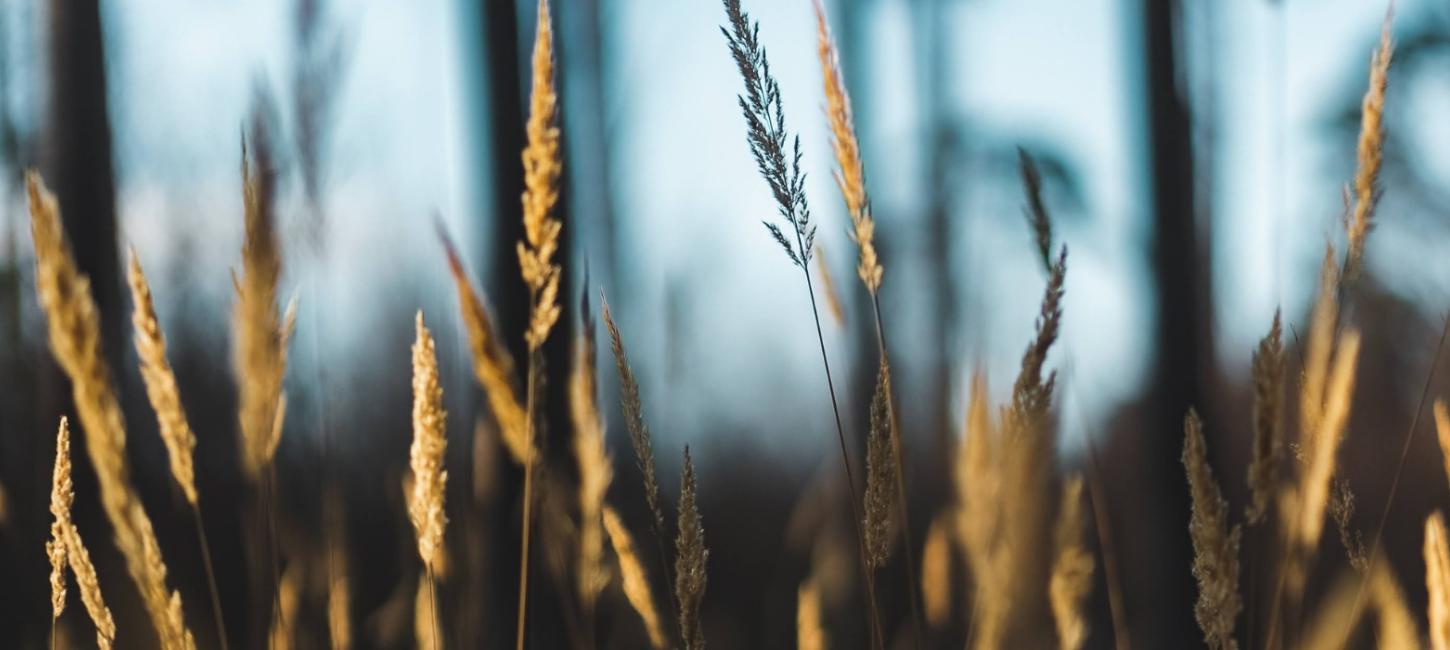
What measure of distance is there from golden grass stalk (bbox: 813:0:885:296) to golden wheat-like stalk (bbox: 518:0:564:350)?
0.15m

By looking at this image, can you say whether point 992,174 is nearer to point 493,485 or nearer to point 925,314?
point 925,314

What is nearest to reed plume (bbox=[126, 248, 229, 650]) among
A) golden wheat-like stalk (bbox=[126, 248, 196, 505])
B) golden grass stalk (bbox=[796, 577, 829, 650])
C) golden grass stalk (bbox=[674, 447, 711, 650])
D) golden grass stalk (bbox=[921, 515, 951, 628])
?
golden wheat-like stalk (bbox=[126, 248, 196, 505])

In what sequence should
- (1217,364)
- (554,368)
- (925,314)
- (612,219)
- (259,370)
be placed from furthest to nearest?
(612,219) < (925,314) < (554,368) < (1217,364) < (259,370)

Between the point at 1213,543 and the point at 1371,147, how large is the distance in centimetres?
27

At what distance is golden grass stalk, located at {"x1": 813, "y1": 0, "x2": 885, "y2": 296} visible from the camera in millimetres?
576

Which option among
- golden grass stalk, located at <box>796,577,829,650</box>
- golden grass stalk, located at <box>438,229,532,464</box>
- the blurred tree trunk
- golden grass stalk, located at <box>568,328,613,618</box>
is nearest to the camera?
golden grass stalk, located at <box>438,229,532,464</box>

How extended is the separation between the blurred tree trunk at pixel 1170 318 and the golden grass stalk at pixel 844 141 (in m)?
0.98

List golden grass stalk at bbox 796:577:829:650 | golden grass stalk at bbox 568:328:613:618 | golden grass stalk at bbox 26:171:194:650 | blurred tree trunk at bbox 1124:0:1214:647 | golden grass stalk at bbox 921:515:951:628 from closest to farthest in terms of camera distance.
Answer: golden grass stalk at bbox 26:171:194:650, golden grass stalk at bbox 568:328:613:618, golden grass stalk at bbox 796:577:829:650, golden grass stalk at bbox 921:515:951:628, blurred tree trunk at bbox 1124:0:1214:647

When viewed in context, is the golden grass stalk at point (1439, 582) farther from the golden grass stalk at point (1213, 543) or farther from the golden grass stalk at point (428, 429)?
the golden grass stalk at point (428, 429)

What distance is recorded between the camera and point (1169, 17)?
4.96 ft

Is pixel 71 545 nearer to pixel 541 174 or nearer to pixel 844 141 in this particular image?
pixel 541 174

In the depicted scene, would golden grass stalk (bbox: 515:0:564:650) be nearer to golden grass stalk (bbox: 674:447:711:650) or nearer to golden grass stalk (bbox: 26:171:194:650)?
golden grass stalk (bbox: 674:447:711:650)

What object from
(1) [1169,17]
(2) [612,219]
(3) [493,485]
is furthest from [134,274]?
(2) [612,219]

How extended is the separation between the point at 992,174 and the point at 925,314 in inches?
15.2
